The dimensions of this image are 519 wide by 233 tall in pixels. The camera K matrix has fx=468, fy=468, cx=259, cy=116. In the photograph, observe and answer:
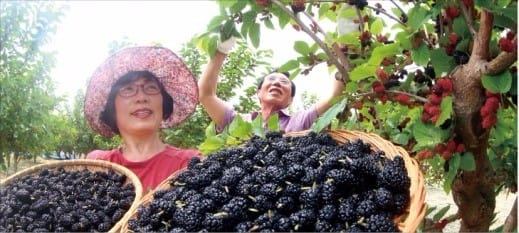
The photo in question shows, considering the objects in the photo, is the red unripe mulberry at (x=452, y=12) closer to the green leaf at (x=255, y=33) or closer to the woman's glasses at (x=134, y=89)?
the green leaf at (x=255, y=33)

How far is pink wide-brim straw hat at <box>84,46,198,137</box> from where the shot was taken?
1352mm

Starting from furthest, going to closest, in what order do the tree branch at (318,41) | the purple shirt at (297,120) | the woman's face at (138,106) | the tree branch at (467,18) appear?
1. the purple shirt at (297,120)
2. the woman's face at (138,106)
3. the tree branch at (318,41)
4. the tree branch at (467,18)

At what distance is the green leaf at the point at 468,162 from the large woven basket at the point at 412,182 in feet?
0.25

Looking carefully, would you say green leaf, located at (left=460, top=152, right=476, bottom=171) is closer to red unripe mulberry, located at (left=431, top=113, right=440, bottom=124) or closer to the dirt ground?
red unripe mulberry, located at (left=431, top=113, right=440, bottom=124)

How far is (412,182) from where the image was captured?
0.78m

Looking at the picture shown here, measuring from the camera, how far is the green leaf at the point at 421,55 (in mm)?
815

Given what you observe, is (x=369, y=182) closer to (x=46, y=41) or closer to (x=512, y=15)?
(x=512, y=15)

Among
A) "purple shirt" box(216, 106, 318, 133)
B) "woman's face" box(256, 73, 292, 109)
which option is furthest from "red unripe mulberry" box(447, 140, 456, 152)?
"woman's face" box(256, 73, 292, 109)

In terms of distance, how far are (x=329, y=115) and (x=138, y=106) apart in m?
0.63

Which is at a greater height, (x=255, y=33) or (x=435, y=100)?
(x=255, y=33)

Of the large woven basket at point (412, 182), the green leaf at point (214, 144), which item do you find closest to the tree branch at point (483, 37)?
the large woven basket at point (412, 182)

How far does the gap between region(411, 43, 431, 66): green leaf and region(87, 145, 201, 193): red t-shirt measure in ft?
2.46

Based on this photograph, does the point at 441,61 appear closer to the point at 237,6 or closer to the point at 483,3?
the point at 483,3

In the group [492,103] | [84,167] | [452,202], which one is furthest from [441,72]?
[452,202]
